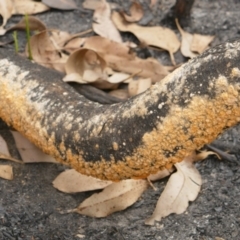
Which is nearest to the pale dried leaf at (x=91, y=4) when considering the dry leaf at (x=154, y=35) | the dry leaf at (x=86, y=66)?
the dry leaf at (x=154, y=35)

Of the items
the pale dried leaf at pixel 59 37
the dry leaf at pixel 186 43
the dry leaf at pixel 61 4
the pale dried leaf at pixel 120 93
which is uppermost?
the dry leaf at pixel 61 4

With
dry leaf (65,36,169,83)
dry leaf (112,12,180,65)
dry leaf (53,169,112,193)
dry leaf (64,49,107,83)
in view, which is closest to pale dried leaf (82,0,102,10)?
dry leaf (112,12,180,65)

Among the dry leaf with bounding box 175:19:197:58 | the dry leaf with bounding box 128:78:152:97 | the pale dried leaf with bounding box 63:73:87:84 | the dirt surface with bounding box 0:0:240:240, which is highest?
the dry leaf with bounding box 175:19:197:58

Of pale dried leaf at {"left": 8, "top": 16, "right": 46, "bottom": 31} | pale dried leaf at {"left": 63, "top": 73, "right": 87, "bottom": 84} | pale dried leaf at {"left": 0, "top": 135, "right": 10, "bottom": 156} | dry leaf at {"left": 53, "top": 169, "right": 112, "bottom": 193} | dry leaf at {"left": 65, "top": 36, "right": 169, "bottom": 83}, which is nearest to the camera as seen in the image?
dry leaf at {"left": 53, "top": 169, "right": 112, "bottom": 193}

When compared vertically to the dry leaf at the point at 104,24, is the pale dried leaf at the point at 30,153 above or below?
below

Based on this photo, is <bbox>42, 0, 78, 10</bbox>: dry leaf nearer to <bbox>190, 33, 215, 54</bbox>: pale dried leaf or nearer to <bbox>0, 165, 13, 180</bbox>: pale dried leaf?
<bbox>190, 33, 215, 54</bbox>: pale dried leaf

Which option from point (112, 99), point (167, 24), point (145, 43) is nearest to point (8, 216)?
point (112, 99)

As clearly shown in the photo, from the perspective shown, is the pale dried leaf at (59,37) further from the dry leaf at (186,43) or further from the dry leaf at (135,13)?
the dry leaf at (186,43)

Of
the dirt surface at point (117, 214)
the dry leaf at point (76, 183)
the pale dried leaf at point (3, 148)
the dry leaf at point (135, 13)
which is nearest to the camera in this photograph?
the dirt surface at point (117, 214)

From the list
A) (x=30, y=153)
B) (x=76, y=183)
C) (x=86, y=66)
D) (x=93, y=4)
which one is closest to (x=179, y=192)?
(x=76, y=183)
